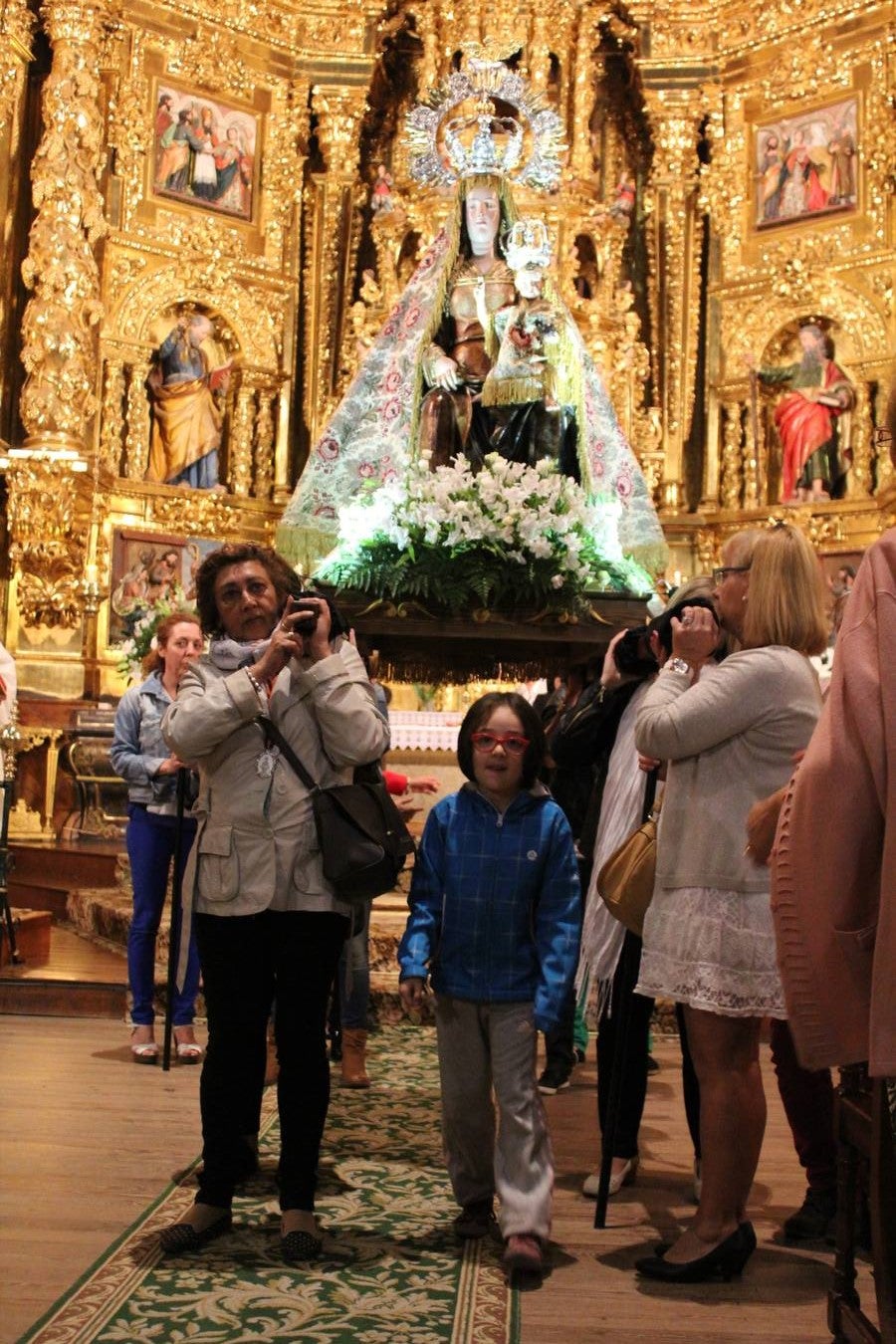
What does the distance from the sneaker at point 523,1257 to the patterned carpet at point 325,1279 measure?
0.14 feet

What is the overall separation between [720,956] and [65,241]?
11.4m

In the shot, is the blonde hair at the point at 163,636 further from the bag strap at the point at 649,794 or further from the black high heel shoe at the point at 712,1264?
the black high heel shoe at the point at 712,1264

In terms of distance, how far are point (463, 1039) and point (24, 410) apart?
10512mm

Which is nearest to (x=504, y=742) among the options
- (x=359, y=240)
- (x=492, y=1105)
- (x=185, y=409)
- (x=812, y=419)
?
(x=492, y=1105)

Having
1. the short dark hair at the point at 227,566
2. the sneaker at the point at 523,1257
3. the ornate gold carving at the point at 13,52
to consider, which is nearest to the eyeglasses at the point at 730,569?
the short dark hair at the point at 227,566

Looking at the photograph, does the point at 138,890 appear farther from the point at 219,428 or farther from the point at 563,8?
the point at 563,8

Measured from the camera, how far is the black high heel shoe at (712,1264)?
3170mm

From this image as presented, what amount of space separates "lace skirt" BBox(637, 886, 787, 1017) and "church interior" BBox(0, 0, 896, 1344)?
851 cm

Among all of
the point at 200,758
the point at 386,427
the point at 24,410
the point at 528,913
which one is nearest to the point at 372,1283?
the point at 528,913

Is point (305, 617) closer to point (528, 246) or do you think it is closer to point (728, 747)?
point (728, 747)

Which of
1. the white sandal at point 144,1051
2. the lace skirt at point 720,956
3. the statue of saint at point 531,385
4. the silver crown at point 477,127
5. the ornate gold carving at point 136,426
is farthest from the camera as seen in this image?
the ornate gold carving at point 136,426

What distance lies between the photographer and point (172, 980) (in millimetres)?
4781

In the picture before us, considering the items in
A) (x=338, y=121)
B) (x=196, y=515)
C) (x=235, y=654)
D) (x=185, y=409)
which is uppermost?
(x=338, y=121)

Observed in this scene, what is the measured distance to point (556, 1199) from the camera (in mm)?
3877
